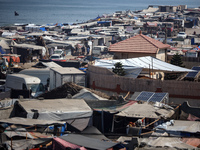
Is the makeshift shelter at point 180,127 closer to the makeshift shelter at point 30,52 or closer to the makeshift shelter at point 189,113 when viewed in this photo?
A: the makeshift shelter at point 189,113

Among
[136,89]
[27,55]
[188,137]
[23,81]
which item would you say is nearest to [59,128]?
[188,137]

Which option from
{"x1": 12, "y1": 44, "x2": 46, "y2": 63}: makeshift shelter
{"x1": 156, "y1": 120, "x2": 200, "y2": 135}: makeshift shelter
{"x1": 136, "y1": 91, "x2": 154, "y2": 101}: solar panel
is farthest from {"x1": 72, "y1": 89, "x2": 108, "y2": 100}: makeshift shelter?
{"x1": 12, "y1": 44, "x2": 46, "y2": 63}: makeshift shelter

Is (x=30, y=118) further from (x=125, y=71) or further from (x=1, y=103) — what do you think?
(x=125, y=71)

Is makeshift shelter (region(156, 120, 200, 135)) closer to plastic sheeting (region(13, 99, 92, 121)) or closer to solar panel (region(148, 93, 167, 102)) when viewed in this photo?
plastic sheeting (region(13, 99, 92, 121))

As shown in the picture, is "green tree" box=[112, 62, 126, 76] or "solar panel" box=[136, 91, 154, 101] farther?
"green tree" box=[112, 62, 126, 76]

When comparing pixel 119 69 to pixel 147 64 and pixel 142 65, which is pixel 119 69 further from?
pixel 147 64
